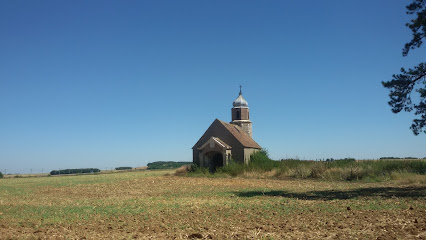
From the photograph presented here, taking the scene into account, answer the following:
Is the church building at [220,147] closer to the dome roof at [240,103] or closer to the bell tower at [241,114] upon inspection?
the bell tower at [241,114]

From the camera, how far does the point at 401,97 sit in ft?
61.9

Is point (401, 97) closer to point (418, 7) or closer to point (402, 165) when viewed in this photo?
point (418, 7)

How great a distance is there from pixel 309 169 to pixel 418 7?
1810 centimetres

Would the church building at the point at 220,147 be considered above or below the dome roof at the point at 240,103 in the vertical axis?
below

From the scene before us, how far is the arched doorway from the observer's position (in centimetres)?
4084

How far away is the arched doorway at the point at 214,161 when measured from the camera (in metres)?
40.8

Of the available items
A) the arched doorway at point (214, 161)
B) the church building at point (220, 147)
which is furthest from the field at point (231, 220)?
the arched doorway at point (214, 161)

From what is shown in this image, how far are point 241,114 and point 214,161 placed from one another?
369 inches

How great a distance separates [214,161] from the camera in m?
42.4

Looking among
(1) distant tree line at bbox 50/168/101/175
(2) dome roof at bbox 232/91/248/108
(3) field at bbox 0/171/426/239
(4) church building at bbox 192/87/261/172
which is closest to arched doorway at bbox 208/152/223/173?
(4) church building at bbox 192/87/261/172

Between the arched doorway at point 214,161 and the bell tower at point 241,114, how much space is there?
7.49 meters

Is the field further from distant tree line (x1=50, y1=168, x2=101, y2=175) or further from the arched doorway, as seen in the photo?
distant tree line (x1=50, y1=168, x2=101, y2=175)

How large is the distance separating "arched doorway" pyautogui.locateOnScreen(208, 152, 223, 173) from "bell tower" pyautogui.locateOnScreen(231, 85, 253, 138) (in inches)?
295

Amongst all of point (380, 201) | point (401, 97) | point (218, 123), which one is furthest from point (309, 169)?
point (380, 201)
